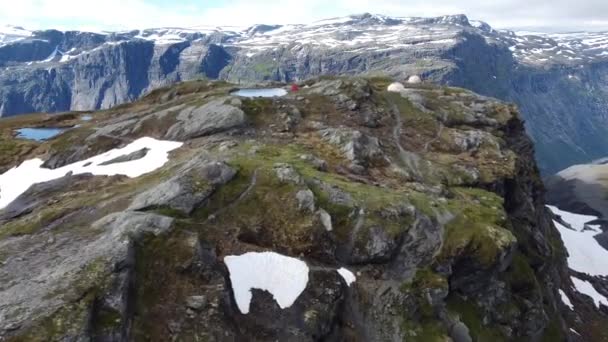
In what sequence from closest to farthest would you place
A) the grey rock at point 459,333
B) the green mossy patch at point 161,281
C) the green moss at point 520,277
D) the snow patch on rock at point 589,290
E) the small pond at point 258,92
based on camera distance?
1. the green mossy patch at point 161,281
2. the grey rock at point 459,333
3. the green moss at point 520,277
4. the small pond at point 258,92
5. the snow patch on rock at point 589,290

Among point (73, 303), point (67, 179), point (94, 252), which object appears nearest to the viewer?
point (73, 303)

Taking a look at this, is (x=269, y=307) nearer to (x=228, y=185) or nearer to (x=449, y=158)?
(x=228, y=185)

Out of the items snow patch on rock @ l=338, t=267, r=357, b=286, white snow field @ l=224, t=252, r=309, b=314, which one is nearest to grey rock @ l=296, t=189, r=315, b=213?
white snow field @ l=224, t=252, r=309, b=314

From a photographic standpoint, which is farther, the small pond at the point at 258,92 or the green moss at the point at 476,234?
the small pond at the point at 258,92

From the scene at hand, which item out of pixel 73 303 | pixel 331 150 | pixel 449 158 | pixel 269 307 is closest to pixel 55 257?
pixel 73 303

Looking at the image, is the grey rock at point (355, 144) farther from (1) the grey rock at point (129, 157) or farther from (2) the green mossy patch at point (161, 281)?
(2) the green mossy patch at point (161, 281)

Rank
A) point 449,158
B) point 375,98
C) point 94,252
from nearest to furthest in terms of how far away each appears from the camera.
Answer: point 94,252, point 449,158, point 375,98

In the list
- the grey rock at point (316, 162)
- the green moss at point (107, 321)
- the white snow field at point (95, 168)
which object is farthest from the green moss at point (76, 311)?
the grey rock at point (316, 162)
